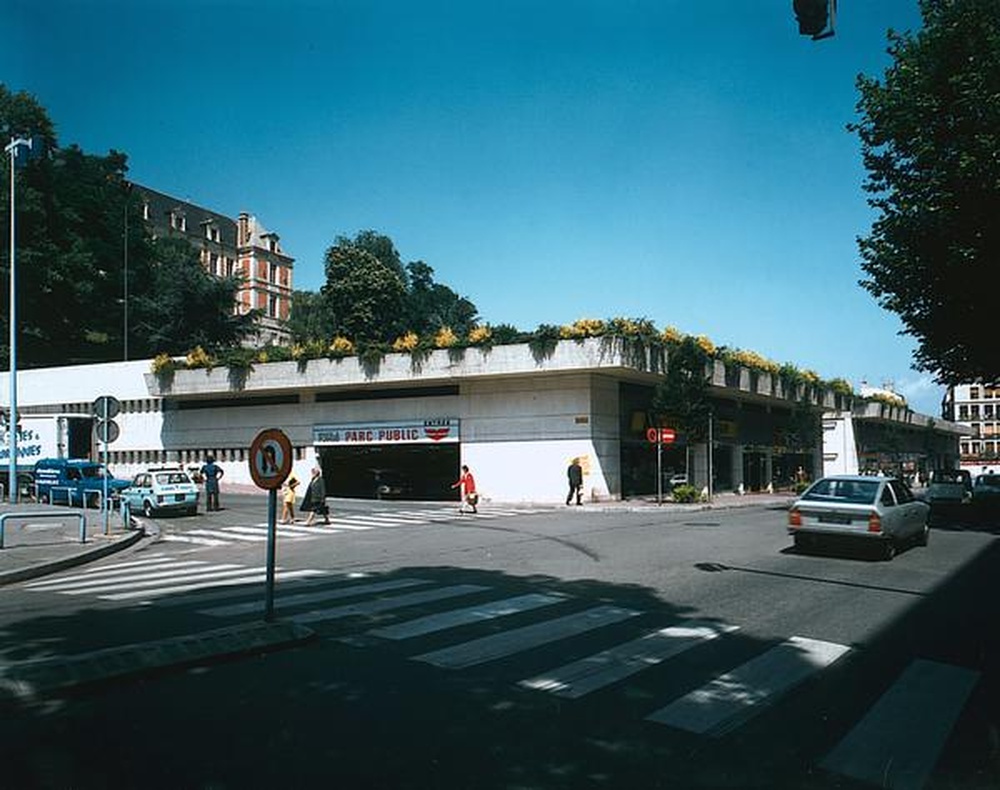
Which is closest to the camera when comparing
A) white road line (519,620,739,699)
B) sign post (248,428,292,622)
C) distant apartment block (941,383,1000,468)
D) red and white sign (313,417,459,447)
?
white road line (519,620,739,699)

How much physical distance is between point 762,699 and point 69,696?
4.81m

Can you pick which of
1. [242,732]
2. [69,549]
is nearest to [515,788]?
[242,732]

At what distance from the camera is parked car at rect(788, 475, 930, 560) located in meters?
12.9

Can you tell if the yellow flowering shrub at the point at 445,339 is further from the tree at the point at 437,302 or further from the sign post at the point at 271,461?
the tree at the point at 437,302

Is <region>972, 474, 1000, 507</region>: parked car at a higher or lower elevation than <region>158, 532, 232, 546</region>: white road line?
higher

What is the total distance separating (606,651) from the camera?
668 cm

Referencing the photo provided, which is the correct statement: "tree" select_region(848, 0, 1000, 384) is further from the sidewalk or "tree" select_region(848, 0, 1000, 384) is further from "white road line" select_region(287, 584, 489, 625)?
the sidewalk

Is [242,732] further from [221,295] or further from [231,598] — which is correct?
[221,295]

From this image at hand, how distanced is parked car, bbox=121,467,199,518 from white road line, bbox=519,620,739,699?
20.3m

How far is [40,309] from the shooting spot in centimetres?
5519

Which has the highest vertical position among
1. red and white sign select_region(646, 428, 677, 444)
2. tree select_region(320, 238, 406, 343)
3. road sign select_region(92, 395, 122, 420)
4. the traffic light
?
tree select_region(320, 238, 406, 343)

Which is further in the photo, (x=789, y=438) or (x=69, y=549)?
(x=789, y=438)

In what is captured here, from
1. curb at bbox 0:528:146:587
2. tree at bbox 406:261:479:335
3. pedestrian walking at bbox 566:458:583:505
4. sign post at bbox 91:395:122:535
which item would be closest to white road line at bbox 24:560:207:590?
curb at bbox 0:528:146:587

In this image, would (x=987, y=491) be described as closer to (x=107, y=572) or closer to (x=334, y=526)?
(x=334, y=526)
